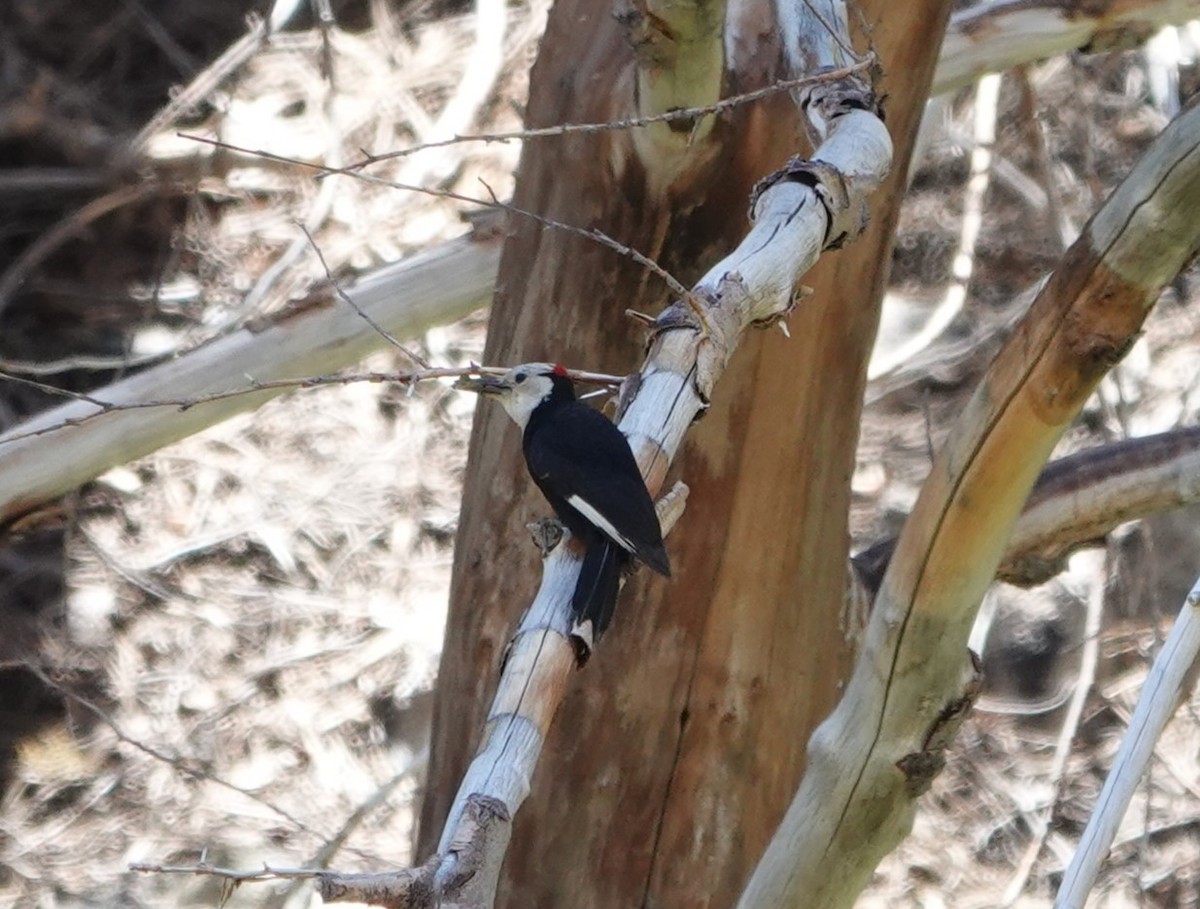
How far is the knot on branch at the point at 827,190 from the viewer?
1.83 metres

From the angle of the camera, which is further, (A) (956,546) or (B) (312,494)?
(B) (312,494)

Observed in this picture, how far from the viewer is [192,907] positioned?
516 cm

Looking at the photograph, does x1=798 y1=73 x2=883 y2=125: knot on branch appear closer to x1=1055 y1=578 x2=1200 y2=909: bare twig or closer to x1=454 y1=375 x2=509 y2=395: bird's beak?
x1=454 y1=375 x2=509 y2=395: bird's beak

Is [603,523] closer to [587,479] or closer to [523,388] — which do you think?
[587,479]

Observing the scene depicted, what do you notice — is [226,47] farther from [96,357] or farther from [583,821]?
[583,821]

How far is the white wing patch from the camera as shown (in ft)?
6.04

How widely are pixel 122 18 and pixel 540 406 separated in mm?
4178

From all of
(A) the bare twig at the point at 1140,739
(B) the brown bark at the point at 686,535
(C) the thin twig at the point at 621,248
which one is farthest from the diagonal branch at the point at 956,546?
(B) the brown bark at the point at 686,535

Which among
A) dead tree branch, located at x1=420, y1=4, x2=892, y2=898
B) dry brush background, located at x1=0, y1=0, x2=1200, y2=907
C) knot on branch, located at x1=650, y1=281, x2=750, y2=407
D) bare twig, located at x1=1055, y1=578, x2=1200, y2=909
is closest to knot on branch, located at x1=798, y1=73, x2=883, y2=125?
dead tree branch, located at x1=420, y1=4, x2=892, y2=898

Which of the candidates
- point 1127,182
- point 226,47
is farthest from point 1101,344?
point 226,47

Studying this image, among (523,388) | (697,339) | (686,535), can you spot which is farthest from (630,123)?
(686,535)

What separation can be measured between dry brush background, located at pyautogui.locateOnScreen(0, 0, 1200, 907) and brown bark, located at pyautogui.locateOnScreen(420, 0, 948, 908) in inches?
82.3

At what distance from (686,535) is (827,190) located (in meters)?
1.08

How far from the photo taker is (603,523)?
1.87 m
